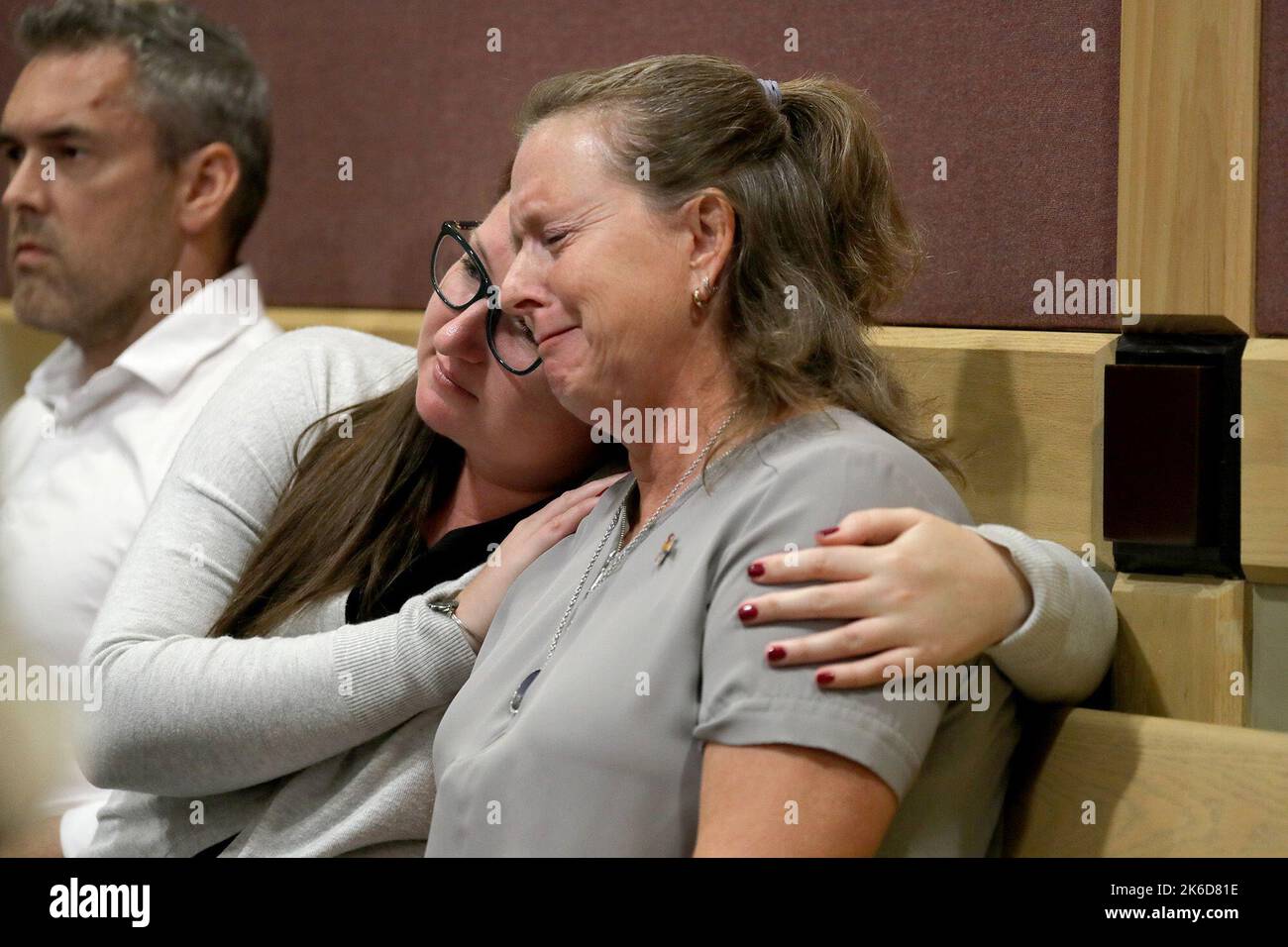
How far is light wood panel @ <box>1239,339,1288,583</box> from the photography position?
1.25 metres

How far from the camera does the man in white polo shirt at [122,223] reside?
1.99 metres

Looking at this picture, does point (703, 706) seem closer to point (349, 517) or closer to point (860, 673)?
point (860, 673)

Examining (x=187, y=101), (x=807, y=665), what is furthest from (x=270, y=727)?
(x=187, y=101)

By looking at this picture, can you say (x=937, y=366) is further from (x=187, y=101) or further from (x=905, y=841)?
(x=187, y=101)

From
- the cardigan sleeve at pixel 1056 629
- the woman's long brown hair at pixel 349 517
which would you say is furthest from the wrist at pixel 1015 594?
the woman's long brown hair at pixel 349 517

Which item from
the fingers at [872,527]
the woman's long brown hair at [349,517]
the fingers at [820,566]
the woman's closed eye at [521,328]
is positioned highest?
the woman's closed eye at [521,328]

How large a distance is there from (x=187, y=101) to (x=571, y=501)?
1115 mm

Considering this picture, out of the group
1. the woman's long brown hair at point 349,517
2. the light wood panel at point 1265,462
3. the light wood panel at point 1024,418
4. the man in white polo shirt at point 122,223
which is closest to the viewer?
the light wood panel at point 1265,462

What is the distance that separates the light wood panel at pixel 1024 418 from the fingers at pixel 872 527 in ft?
1.24

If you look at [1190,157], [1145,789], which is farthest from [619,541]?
[1190,157]

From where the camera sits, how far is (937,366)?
144cm

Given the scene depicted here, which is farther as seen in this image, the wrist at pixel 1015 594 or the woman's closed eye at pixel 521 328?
the woman's closed eye at pixel 521 328

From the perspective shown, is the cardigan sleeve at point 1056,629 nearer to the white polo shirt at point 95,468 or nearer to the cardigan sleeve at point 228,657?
the cardigan sleeve at point 228,657

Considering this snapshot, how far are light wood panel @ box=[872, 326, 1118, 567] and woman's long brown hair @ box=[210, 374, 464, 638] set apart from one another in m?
0.49
